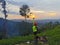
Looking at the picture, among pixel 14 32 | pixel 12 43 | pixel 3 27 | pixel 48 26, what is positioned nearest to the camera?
pixel 12 43

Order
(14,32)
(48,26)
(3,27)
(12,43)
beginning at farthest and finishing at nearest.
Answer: (48,26) < (3,27) < (14,32) < (12,43)

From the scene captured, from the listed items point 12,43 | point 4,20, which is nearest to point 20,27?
point 4,20

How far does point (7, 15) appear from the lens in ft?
105

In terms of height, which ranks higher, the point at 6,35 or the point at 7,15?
the point at 7,15

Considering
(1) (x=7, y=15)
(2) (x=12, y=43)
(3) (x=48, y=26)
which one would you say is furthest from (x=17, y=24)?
(2) (x=12, y=43)

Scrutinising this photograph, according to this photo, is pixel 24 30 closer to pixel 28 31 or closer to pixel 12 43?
pixel 28 31

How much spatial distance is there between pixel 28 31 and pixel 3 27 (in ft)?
10.3

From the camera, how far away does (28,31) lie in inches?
1220

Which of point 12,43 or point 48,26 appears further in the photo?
point 48,26

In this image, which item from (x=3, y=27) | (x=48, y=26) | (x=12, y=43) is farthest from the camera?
(x=48, y=26)

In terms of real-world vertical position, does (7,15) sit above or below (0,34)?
above

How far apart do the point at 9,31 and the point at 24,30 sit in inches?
82.1

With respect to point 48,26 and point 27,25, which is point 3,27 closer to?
point 27,25

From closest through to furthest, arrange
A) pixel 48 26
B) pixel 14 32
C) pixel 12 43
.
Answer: pixel 12 43 → pixel 14 32 → pixel 48 26
